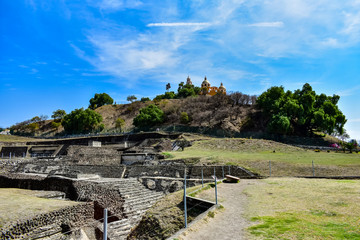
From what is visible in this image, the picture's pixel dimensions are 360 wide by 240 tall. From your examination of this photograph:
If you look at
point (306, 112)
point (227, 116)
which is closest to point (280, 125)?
point (306, 112)

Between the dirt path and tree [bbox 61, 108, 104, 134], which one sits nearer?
the dirt path

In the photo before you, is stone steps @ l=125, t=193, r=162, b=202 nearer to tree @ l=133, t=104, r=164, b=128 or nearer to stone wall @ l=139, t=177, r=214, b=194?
stone wall @ l=139, t=177, r=214, b=194

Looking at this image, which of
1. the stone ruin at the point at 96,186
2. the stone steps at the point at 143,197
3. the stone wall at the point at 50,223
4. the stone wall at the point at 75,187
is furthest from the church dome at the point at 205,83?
the stone wall at the point at 50,223

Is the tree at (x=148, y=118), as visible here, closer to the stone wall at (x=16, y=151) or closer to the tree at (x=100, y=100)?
the stone wall at (x=16, y=151)

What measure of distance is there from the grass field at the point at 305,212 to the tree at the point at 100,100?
90.9m

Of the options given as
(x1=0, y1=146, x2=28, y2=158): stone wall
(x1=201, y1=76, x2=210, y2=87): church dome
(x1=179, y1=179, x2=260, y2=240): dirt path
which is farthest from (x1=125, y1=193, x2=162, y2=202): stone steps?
(x1=201, y1=76, x2=210, y2=87): church dome

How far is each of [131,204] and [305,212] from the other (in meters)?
7.80

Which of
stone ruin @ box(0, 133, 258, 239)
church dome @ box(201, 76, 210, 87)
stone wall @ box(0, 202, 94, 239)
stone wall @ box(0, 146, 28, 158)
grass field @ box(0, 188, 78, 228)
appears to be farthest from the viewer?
church dome @ box(201, 76, 210, 87)

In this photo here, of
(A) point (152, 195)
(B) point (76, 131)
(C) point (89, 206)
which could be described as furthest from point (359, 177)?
(B) point (76, 131)

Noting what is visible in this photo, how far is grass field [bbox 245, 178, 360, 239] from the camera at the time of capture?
559 cm

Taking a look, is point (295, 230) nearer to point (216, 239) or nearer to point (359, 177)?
point (216, 239)

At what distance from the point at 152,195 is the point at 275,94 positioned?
3803 cm

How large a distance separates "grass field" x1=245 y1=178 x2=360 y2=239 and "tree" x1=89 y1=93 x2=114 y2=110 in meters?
90.9

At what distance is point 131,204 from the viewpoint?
11461 mm
